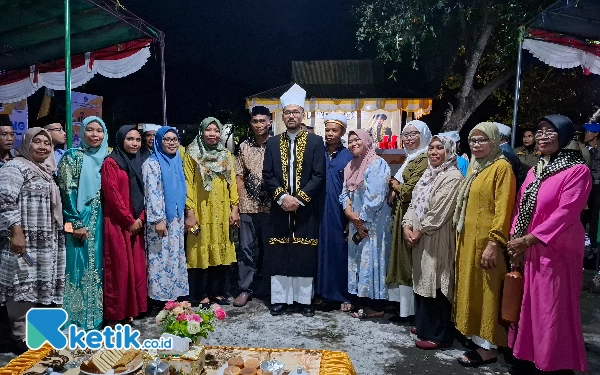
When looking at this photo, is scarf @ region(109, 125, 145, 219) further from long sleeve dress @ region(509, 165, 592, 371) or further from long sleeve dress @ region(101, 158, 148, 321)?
long sleeve dress @ region(509, 165, 592, 371)

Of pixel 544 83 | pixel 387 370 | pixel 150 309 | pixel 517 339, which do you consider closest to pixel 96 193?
pixel 150 309

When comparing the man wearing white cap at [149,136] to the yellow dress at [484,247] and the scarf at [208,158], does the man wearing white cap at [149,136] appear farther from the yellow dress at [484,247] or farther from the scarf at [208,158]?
the yellow dress at [484,247]

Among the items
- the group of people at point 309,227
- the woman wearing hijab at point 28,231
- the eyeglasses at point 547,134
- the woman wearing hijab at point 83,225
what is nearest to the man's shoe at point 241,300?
the group of people at point 309,227

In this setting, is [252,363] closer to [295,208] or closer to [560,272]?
[560,272]

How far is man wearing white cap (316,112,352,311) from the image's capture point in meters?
4.38

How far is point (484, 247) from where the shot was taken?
318 cm

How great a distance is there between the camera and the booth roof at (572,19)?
5521 mm

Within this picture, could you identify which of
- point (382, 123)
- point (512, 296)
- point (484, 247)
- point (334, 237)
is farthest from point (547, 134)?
point (382, 123)

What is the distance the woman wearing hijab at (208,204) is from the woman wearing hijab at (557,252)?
2.60 meters

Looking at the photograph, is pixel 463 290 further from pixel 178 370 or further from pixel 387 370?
pixel 178 370

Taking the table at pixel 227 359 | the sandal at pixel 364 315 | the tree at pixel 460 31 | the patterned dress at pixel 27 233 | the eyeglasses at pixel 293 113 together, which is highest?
the tree at pixel 460 31

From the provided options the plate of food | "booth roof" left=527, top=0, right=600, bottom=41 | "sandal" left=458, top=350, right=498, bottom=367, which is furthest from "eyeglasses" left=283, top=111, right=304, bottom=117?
"booth roof" left=527, top=0, right=600, bottom=41

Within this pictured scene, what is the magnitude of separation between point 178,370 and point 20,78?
29.0ft

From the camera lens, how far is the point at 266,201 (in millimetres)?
4590
